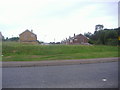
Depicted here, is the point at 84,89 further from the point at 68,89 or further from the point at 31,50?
the point at 31,50

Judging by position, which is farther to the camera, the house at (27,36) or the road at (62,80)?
the house at (27,36)

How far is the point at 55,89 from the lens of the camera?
6289mm

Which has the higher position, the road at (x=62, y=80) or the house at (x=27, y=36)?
the house at (x=27, y=36)

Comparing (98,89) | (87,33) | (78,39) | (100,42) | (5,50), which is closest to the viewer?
(98,89)

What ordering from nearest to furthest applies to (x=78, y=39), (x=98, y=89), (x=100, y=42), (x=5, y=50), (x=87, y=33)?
(x=98, y=89), (x=5, y=50), (x=100, y=42), (x=78, y=39), (x=87, y=33)

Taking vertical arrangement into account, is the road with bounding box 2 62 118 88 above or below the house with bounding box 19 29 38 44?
below

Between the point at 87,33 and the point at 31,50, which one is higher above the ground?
the point at 87,33

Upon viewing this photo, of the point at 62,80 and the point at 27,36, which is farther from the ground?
the point at 27,36

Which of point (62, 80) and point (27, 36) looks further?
point (27, 36)

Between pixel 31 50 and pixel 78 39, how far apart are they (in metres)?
51.0

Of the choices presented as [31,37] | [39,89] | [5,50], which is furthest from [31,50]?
[31,37]

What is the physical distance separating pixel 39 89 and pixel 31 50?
77.2ft

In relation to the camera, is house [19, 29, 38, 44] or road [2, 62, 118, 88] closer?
road [2, 62, 118, 88]

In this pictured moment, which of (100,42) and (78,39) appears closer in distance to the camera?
(100,42)
